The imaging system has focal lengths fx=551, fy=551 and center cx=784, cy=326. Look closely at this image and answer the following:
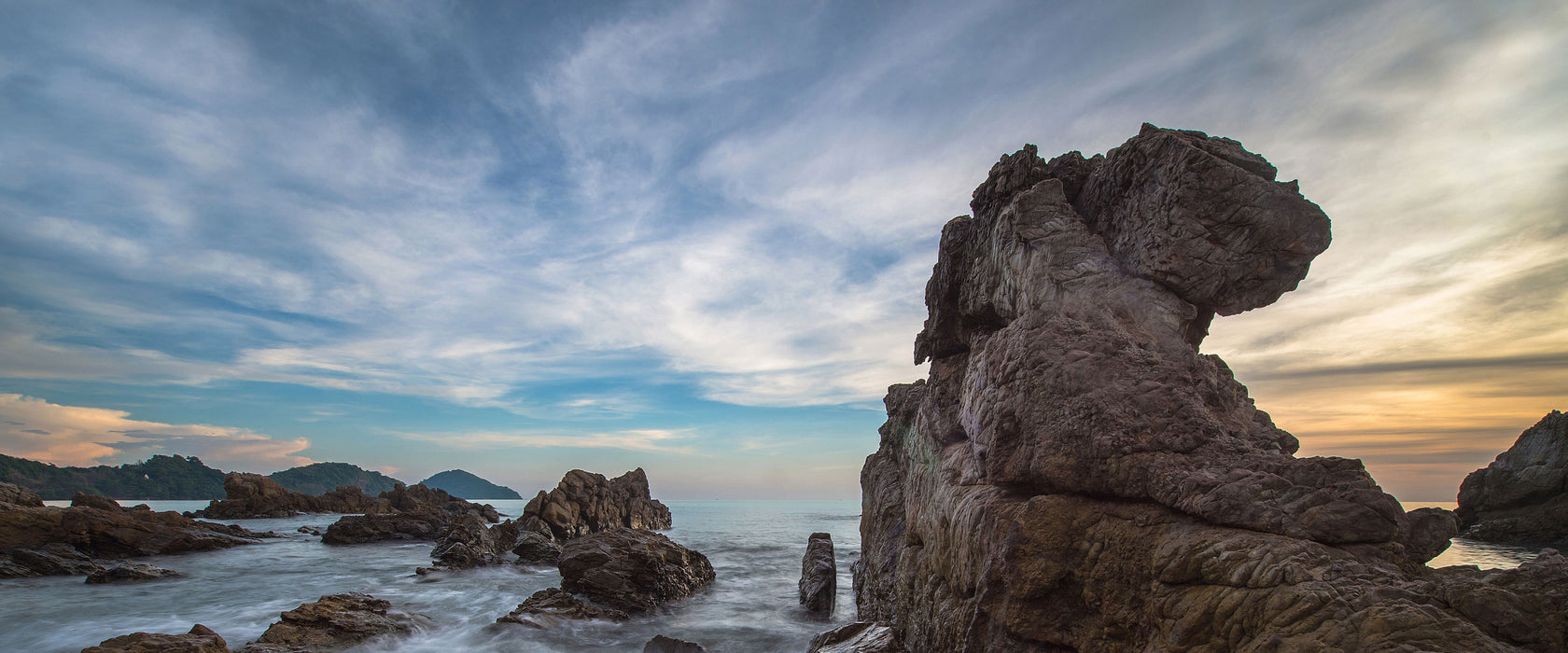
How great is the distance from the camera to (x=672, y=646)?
11930 mm

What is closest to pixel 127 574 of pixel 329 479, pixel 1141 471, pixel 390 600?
pixel 390 600

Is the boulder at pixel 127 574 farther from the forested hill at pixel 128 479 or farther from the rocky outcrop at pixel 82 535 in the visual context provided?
the forested hill at pixel 128 479

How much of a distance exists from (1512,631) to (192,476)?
592 feet

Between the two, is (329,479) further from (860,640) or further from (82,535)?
(860,640)

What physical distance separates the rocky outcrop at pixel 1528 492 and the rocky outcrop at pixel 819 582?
3602cm

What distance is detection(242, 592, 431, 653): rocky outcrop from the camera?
36.1 feet

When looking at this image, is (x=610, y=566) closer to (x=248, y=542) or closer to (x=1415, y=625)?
(x=1415, y=625)

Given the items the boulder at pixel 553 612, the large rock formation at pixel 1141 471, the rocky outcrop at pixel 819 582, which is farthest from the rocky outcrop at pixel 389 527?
the large rock formation at pixel 1141 471

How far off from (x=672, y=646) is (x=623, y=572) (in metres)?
6.42

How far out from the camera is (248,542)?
32.4m

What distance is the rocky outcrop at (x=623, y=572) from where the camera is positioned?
17.1 m

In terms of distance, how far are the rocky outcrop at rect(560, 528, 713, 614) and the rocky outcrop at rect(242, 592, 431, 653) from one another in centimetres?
415

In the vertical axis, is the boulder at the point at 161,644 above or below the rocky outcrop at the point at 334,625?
above

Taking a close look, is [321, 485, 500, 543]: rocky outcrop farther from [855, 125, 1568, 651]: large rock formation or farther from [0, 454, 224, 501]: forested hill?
[0, 454, 224, 501]: forested hill
